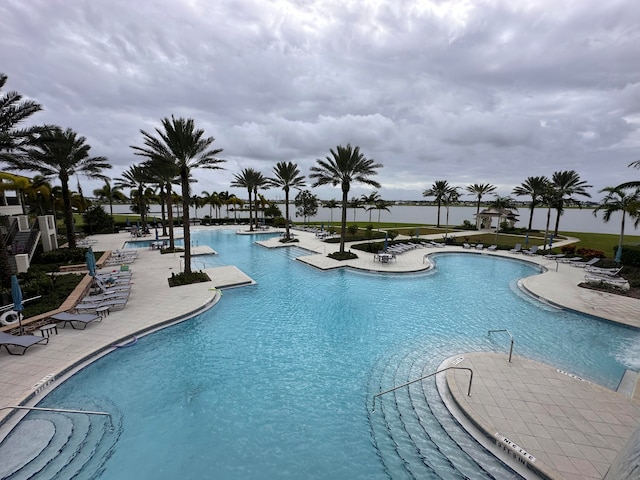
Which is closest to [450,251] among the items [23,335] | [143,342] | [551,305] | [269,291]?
[551,305]

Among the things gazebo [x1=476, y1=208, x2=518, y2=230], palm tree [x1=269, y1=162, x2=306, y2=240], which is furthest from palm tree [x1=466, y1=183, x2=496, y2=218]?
palm tree [x1=269, y1=162, x2=306, y2=240]

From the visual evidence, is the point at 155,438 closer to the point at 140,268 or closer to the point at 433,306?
the point at 433,306

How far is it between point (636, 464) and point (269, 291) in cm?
1451

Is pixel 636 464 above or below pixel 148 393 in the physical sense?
above

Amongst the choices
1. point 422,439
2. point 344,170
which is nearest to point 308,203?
point 344,170

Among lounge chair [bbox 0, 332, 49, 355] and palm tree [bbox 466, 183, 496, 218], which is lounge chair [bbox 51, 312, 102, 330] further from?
Result: palm tree [bbox 466, 183, 496, 218]

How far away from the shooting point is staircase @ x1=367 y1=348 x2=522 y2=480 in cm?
541

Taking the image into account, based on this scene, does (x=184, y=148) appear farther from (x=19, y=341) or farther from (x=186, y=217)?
(x=19, y=341)

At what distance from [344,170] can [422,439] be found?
19036 millimetres

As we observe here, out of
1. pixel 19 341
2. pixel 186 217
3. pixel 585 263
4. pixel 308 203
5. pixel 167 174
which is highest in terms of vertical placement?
pixel 167 174

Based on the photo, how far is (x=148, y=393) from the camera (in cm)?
756

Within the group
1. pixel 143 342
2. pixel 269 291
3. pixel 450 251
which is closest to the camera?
pixel 143 342

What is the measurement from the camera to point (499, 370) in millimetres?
8023

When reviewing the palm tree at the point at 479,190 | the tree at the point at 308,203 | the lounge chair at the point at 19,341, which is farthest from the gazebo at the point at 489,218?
the lounge chair at the point at 19,341
